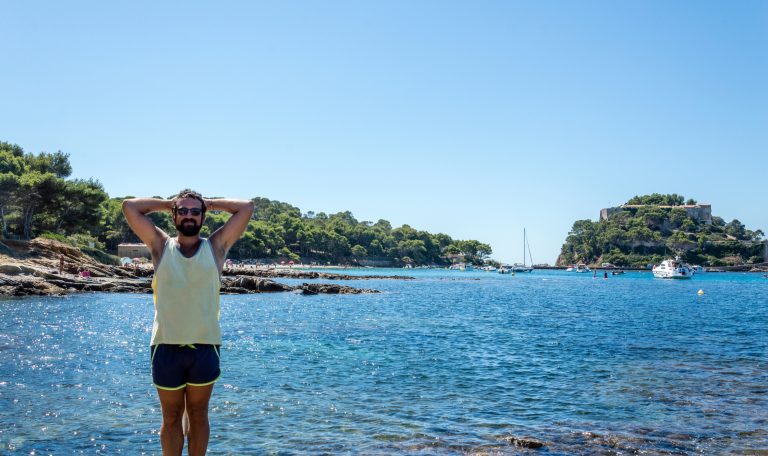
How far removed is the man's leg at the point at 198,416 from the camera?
5.13m

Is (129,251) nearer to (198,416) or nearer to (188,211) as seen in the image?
(198,416)

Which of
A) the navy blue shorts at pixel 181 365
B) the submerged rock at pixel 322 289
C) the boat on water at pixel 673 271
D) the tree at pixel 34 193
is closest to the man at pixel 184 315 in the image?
the navy blue shorts at pixel 181 365

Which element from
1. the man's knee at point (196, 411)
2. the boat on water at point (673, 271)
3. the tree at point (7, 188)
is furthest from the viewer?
the boat on water at point (673, 271)

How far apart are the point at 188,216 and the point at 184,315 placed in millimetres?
851

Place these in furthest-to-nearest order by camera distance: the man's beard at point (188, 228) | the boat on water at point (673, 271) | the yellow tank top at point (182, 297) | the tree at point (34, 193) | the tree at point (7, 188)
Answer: the boat on water at point (673, 271) → the tree at point (34, 193) → the tree at point (7, 188) → the man's beard at point (188, 228) → the yellow tank top at point (182, 297)

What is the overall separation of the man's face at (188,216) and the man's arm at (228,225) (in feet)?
0.65

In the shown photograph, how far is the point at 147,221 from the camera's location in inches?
208

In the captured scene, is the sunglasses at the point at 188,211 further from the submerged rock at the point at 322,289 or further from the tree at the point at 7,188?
the tree at the point at 7,188

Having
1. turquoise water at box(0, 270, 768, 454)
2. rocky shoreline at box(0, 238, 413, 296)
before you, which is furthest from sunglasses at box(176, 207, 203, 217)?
rocky shoreline at box(0, 238, 413, 296)

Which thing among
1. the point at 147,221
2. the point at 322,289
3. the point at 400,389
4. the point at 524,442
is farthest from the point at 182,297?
the point at 322,289

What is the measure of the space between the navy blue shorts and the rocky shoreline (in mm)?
40632

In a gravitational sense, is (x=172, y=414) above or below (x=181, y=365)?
below

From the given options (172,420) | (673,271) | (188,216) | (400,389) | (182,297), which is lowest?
(400,389)

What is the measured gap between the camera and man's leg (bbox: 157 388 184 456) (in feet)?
16.7
